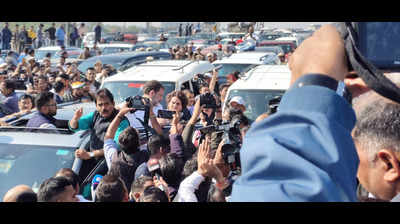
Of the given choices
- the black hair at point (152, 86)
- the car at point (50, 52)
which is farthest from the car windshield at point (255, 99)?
the car at point (50, 52)

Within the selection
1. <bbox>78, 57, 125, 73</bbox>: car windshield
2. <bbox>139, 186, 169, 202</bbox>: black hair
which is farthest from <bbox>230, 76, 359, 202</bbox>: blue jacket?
<bbox>78, 57, 125, 73</bbox>: car windshield

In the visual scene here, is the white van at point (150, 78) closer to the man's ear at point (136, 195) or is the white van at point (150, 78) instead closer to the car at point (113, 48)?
the man's ear at point (136, 195)

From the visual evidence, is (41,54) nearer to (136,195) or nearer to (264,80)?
(264,80)

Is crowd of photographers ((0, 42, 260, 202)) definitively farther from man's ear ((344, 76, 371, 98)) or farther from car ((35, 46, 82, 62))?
car ((35, 46, 82, 62))

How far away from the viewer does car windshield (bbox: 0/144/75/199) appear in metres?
4.27

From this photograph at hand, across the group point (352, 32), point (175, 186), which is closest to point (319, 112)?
point (352, 32)

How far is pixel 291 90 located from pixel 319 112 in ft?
0.27

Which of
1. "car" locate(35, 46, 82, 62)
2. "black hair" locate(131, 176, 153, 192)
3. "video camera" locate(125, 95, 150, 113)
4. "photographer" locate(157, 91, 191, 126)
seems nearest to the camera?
"black hair" locate(131, 176, 153, 192)

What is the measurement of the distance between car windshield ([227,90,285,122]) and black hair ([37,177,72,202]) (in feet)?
12.2

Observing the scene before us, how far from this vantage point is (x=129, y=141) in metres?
4.49

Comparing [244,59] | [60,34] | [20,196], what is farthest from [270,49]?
[20,196]

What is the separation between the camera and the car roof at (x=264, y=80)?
7.06 m
